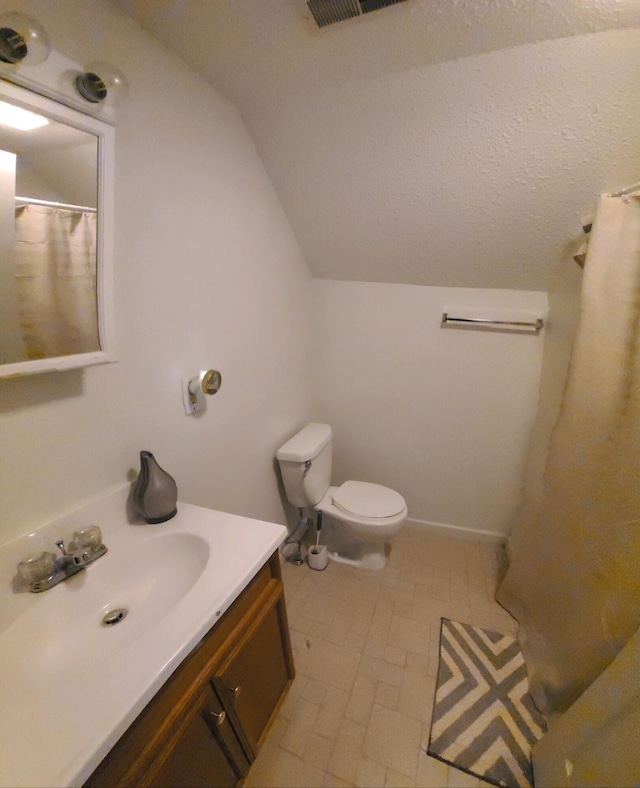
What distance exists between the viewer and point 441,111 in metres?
1.06

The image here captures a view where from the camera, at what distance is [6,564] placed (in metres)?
0.69

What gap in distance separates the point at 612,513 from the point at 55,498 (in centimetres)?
154

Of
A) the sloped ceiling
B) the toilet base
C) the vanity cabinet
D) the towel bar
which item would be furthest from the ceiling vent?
the toilet base

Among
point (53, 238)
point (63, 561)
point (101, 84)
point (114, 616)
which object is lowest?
point (114, 616)

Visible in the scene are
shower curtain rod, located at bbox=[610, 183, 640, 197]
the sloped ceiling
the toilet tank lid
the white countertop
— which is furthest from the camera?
the toilet tank lid

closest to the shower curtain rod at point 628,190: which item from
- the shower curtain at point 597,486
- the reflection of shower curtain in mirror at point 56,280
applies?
the shower curtain at point 597,486

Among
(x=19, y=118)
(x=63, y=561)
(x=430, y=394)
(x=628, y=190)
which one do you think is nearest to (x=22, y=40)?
(x=19, y=118)

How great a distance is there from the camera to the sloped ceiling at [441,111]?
84 centimetres

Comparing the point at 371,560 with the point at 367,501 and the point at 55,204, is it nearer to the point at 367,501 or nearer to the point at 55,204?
the point at 367,501

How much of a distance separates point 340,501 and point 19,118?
1735 millimetres

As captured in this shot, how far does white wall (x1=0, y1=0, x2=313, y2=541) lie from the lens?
0.73 metres

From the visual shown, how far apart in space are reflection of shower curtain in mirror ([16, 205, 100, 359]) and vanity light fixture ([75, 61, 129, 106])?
23 cm

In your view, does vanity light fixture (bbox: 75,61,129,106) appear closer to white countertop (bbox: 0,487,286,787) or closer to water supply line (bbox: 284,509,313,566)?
white countertop (bbox: 0,487,286,787)

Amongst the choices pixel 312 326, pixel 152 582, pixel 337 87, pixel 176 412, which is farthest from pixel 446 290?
pixel 152 582
